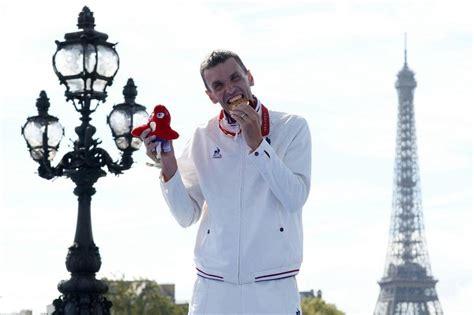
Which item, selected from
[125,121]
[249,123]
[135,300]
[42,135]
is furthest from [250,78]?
[135,300]

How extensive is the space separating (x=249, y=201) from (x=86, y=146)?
11.0m

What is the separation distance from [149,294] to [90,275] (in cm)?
6093

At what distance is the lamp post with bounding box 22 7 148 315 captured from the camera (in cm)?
1805

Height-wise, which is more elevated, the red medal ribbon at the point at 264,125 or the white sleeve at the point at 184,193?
the red medal ribbon at the point at 264,125

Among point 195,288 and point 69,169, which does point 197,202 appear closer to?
point 195,288

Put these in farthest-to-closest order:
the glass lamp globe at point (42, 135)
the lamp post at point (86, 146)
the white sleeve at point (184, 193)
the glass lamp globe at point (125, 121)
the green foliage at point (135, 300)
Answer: the green foliage at point (135, 300) < the glass lamp globe at point (42, 135) < the glass lamp globe at point (125, 121) < the lamp post at point (86, 146) < the white sleeve at point (184, 193)


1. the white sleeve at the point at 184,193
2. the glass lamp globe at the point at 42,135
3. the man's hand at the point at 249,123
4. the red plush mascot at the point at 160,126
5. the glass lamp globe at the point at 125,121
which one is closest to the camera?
the man's hand at the point at 249,123

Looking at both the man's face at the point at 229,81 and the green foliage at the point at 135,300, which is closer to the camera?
the man's face at the point at 229,81

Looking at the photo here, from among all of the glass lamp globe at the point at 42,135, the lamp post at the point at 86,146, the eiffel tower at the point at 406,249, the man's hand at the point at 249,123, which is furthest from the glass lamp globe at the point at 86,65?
→ the eiffel tower at the point at 406,249

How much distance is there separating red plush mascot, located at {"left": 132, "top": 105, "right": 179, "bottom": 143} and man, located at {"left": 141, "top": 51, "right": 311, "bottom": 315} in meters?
0.04

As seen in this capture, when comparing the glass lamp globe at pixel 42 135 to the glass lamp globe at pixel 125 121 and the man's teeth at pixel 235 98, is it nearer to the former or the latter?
the glass lamp globe at pixel 125 121

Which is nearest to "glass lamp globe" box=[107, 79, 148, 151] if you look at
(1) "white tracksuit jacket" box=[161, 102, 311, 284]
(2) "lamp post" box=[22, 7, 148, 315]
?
(2) "lamp post" box=[22, 7, 148, 315]

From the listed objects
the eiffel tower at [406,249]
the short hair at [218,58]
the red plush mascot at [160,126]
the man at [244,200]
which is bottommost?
the man at [244,200]

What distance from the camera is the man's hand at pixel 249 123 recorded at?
7352 mm
